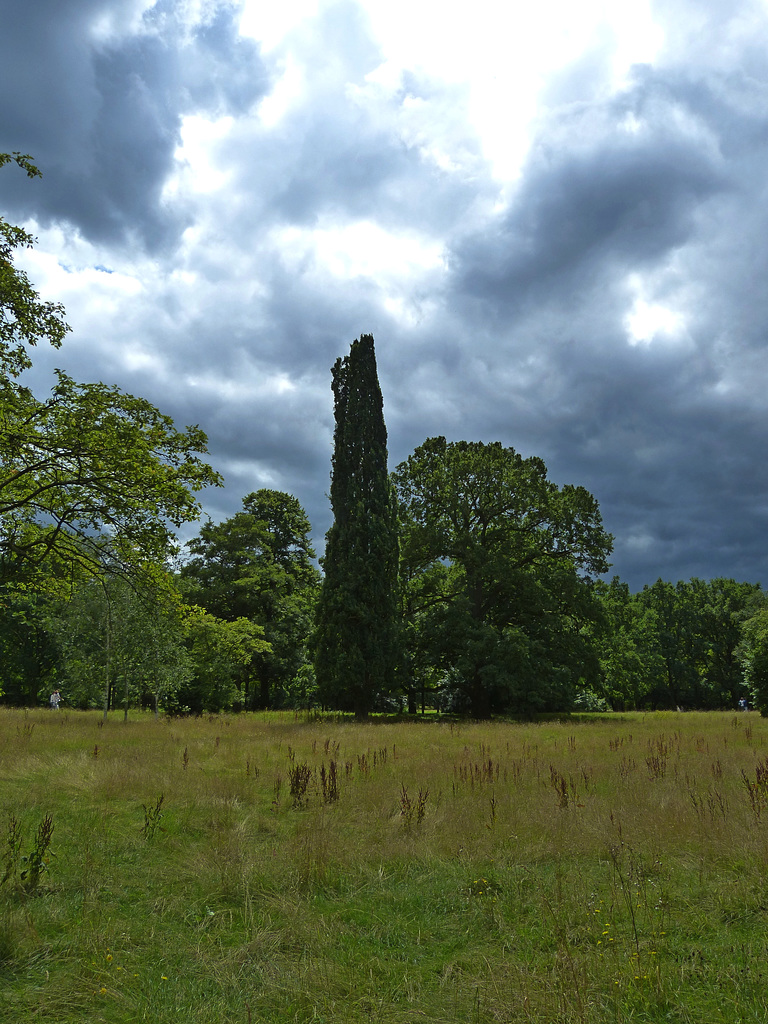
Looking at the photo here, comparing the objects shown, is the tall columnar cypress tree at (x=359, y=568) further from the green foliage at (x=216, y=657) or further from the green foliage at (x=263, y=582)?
the green foliage at (x=263, y=582)

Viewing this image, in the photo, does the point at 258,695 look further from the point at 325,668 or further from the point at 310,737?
Answer: the point at 310,737

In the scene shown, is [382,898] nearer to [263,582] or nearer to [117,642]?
[117,642]

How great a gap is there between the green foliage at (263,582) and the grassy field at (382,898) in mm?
26882

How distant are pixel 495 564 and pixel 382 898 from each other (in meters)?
24.4

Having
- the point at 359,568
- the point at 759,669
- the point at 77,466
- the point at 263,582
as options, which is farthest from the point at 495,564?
the point at 77,466

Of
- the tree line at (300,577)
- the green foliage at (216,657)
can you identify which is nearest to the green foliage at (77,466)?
the tree line at (300,577)

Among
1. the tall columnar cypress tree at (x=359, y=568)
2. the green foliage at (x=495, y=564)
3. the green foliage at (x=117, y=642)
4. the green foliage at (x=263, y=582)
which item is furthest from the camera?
the green foliage at (x=263, y=582)

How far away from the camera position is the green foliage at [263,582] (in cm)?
3581

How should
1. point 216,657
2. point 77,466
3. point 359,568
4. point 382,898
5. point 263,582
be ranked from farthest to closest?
point 263,582, point 216,657, point 359,568, point 77,466, point 382,898

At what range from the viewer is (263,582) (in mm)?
37031

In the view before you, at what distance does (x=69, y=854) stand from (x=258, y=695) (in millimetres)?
41231

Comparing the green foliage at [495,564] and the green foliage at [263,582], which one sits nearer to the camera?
the green foliage at [495,564]

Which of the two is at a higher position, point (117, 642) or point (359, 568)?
point (359, 568)

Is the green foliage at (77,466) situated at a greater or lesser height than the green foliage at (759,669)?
greater
